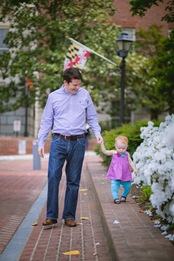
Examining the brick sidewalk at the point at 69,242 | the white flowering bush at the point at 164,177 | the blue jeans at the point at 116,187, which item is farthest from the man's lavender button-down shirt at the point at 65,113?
the white flowering bush at the point at 164,177

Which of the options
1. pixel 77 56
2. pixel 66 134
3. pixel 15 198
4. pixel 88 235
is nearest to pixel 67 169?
pixel 66 134

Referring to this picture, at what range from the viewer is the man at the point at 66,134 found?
6.73m

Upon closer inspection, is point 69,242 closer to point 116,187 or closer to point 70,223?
point 70,223

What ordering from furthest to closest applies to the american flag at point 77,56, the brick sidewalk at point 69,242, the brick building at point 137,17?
the american flag at point 77,56 < the brick building at point 137,17 < the brick sidewalk at point 69,242

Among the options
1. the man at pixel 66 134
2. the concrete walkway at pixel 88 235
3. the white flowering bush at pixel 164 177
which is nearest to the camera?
the concrete walkway at pixel 88 235

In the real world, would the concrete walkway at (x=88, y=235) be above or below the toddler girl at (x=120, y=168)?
below

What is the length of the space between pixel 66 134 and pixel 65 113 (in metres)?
0.25

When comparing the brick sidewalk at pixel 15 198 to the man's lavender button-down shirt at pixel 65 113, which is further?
the brick sidewalk at pixel 15 198

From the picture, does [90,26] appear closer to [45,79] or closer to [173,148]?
[45,79]

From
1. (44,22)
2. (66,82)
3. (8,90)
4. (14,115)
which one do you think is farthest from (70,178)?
(14,115)

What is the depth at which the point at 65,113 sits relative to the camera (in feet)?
22.2

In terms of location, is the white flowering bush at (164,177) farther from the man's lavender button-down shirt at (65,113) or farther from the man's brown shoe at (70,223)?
the man's brown shoe at (70,223)

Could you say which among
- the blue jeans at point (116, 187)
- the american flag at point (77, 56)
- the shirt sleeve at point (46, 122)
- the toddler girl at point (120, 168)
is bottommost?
the blue jeans at point (116, 187)

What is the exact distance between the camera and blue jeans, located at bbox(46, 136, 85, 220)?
6.77m
